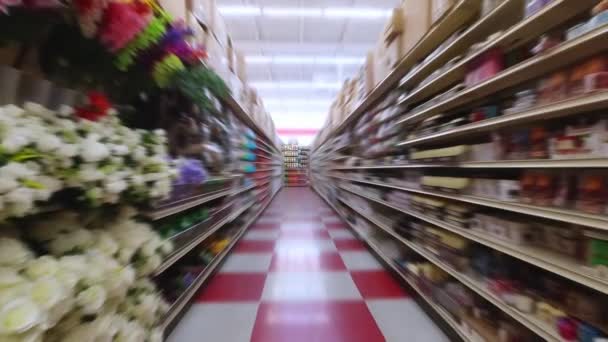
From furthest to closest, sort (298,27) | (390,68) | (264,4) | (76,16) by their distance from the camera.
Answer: (298,27)
(264,4)
(390,68)
(76,16)

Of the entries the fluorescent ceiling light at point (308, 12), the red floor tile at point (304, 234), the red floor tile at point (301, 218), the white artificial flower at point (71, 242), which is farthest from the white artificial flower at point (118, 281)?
the fluorescent ceiling light at point (308, 12)

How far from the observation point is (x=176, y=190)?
1.35 m

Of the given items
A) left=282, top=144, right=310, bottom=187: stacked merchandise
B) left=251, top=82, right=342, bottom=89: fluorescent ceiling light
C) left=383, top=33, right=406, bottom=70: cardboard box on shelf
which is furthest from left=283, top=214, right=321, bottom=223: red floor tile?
left=282, top=144, right=310, bottom=187: stacked merchandise

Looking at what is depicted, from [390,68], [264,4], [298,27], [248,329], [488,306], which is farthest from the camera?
[298,27]

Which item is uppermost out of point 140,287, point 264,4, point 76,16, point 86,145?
point 264,4

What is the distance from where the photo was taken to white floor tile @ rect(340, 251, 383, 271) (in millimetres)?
2438

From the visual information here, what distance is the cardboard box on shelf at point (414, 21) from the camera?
168cm

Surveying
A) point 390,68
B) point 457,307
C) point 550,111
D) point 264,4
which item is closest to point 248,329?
point 457,307

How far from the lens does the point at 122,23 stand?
79cm

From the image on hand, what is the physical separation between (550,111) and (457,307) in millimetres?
1067

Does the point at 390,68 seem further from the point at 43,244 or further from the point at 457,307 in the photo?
the point at 43,244

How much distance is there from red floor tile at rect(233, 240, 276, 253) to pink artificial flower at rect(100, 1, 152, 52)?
2.45 metres

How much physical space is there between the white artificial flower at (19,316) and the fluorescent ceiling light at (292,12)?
5153mm

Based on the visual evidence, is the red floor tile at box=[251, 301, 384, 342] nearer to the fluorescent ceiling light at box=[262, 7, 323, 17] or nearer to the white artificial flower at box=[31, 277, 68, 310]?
the white artificial flower at box=[31, 277, 68, 310]
